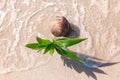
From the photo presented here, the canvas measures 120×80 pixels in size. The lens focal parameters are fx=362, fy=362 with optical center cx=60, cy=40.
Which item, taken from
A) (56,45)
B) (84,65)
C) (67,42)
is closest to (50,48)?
Answer: (56,45)

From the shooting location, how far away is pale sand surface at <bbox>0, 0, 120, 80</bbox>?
11.6ft

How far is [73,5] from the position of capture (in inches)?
150

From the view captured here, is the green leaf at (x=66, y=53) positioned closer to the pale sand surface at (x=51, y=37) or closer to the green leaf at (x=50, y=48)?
the green leaf at (x=50, y=48)

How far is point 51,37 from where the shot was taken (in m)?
3.67

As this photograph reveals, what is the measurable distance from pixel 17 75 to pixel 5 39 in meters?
0.40

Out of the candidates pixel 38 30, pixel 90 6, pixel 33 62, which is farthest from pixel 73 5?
pixel 33 62

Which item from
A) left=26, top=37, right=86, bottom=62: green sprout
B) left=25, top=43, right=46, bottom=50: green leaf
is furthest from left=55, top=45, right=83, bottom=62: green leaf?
left=25, top=43, right=46, bottom=50: green leaf

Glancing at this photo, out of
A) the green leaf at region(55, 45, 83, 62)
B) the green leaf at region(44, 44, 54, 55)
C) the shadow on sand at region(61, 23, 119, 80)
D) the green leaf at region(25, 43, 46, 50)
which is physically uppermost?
the green leaf at region(25, 43, 46, 50)

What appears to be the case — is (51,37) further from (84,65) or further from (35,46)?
(84,65)

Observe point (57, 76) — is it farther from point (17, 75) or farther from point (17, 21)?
point (17, 21)

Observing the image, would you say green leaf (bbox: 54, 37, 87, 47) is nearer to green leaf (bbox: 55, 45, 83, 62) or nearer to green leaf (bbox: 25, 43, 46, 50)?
green leaf (bbox: 55, 45, 83, 62)

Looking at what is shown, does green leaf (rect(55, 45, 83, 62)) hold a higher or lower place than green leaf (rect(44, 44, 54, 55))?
lower

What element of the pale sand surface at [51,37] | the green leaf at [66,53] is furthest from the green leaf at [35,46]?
the pale sand surface at [51,37]

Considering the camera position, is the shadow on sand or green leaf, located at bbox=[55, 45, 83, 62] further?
the shadow on sand
